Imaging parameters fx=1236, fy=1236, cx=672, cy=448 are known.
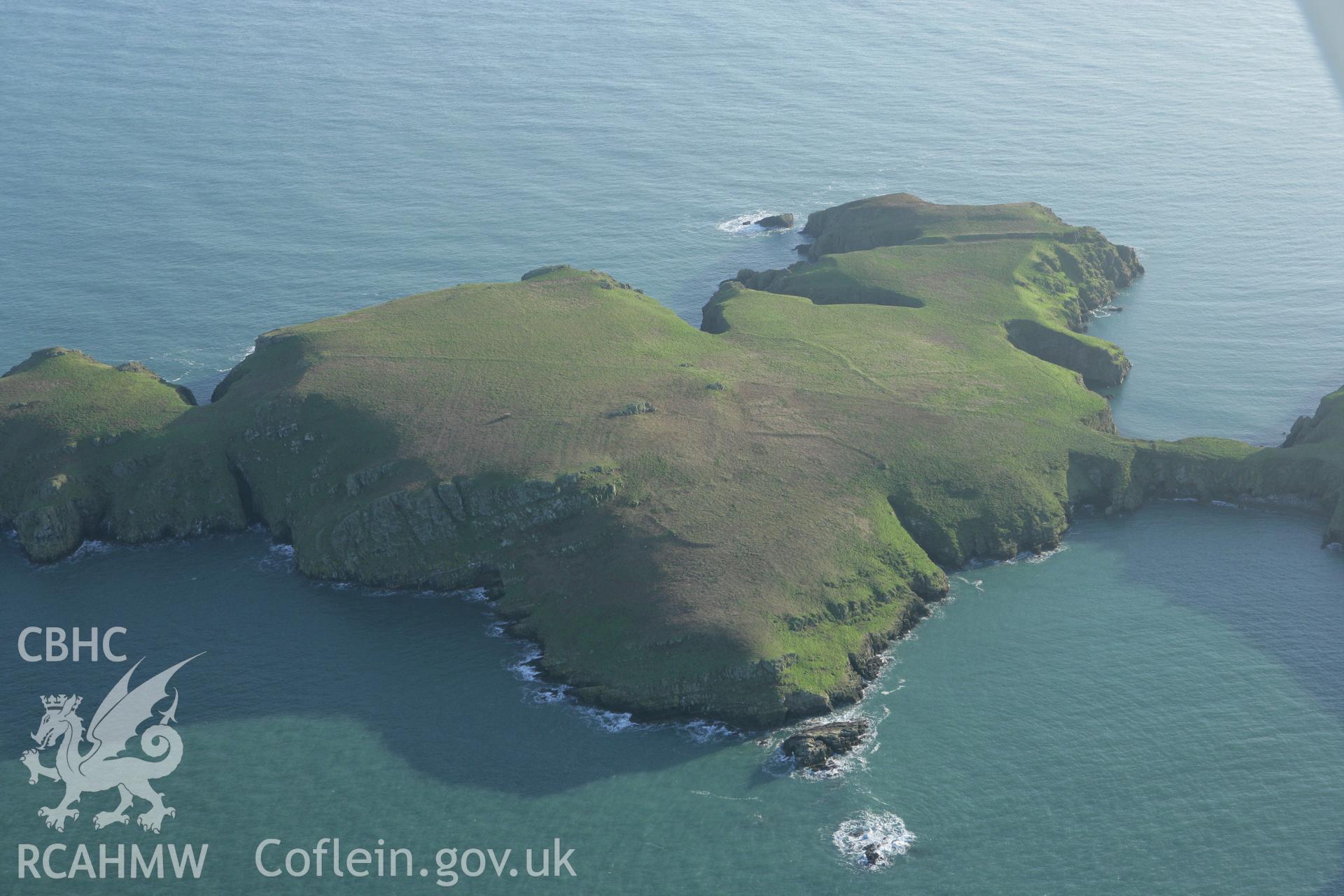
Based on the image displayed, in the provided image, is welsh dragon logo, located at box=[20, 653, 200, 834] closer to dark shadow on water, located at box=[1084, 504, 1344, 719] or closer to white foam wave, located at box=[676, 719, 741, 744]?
white foam wave, located at box=[676, 719, 741, 744]

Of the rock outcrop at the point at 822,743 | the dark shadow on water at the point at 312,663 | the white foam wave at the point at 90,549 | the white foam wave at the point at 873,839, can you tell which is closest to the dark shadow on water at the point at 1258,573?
the rock outcrop at the point at 822,743

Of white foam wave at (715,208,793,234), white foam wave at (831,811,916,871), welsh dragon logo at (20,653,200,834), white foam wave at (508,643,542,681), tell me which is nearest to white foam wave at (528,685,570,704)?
white foam wave at (508,643,542,681)

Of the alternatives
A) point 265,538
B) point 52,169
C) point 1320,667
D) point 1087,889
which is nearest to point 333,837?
point 265,538

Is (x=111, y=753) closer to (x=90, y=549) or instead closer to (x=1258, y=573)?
(x=90, y=549)

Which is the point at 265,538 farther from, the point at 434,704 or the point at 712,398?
the point at 712,398

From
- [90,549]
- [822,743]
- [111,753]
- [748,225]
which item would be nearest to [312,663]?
[111,753]

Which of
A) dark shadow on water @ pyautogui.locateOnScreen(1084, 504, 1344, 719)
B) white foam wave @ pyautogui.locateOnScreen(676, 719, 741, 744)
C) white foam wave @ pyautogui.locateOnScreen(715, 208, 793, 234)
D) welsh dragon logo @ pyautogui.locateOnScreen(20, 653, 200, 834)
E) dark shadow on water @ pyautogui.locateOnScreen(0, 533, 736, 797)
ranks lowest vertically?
welsh dragon logo @ pyautogui.locateOnScreen(20, 653, 200, 834)
